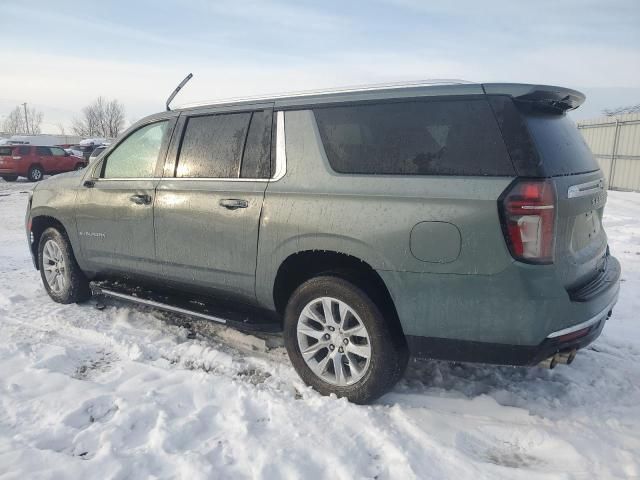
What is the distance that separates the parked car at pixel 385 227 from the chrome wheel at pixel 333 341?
0.01 metres

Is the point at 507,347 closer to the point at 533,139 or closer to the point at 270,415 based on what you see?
the point at 533,139

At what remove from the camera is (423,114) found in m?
2.80

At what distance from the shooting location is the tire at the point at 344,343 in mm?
2871

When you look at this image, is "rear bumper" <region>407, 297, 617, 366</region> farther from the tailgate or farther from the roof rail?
the roof rail

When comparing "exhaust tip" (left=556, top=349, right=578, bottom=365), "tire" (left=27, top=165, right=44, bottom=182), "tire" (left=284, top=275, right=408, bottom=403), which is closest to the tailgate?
"exhaust tip" (left=556, top=349, right=578, bottom=365)

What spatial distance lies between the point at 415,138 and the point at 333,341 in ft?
4.22

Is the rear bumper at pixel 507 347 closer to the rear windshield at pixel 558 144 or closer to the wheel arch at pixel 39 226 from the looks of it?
the rear windshield at pixel 558 144

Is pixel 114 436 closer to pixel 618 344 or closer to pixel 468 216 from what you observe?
pixel 468 216

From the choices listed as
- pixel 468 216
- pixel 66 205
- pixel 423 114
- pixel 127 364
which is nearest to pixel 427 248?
pixel 468 216

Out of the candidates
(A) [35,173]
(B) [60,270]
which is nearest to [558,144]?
(B) [60,270]

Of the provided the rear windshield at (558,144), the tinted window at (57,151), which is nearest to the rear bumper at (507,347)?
the rear windshield at (558,144)

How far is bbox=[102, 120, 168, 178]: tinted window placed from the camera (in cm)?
407

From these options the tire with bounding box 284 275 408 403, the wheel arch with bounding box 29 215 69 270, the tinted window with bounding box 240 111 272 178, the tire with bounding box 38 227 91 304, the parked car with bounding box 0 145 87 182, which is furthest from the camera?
the parked car with bounding box 0 145 87 182

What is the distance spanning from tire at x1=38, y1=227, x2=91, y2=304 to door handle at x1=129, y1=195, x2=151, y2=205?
116cm
